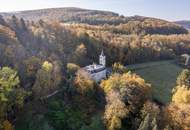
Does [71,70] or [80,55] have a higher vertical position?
[71,70]

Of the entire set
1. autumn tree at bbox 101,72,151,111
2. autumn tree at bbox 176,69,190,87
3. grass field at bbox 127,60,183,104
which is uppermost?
autumn tree at bbox 101,72,151,111

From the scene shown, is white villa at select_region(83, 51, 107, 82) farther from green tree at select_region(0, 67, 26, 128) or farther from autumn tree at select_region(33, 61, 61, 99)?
green tree at select_region(0, 67, 26, 128)

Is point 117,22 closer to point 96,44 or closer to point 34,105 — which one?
point 96,44

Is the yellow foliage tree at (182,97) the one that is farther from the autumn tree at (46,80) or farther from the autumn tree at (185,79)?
the autumn tree at (46,80)

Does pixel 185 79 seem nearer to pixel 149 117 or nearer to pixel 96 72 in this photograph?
pixel 96 72

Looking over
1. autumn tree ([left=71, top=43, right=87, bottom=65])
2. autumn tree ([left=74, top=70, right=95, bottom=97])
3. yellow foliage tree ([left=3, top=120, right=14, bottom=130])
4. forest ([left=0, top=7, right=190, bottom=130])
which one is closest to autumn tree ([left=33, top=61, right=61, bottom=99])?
forest ([left=0, top=7, right=190, bottom=130])

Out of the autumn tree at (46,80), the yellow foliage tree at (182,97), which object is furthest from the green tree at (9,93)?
the yellow foliage tree at (182,97)

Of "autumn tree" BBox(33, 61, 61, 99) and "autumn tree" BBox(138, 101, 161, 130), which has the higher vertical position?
"autumn tree" BBox(33, 61, 61, 99)

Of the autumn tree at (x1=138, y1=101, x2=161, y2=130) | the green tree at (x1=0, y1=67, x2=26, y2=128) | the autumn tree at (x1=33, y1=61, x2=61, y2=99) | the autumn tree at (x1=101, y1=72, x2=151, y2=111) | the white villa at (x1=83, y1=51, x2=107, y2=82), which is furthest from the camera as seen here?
the white villa at (x1=83, y1=51, x2=107, y2=82)

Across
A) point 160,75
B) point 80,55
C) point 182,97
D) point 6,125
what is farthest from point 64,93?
point 160,75
